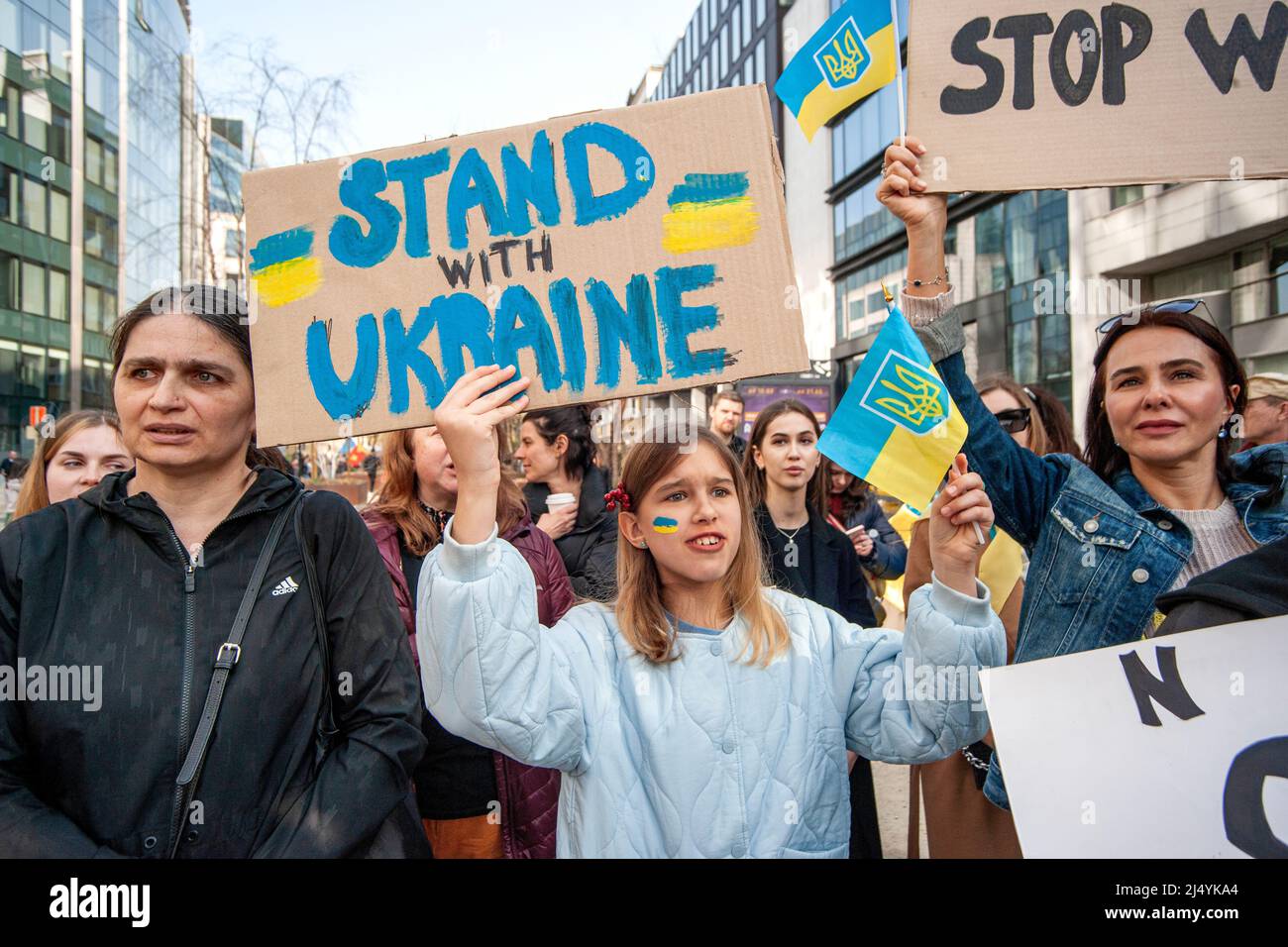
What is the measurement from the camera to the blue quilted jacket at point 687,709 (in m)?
1.58

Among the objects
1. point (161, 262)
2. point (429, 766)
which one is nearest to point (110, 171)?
point (161, 262)

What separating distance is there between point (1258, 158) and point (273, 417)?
217cm

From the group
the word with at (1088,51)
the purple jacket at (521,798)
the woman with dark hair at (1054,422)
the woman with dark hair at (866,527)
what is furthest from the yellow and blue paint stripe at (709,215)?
the woman with dark hair at (866,527)

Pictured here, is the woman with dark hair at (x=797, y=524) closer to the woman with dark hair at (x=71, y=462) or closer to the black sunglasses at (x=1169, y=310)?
the black sunglasses at (x=1169, y=310)

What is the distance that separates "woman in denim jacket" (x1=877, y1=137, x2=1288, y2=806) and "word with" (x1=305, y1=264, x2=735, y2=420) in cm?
56

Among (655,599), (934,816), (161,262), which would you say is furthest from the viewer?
(161,262)

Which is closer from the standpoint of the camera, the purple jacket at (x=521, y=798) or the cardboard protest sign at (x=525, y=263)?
the cardboard protest sign at (x=525, y=263)

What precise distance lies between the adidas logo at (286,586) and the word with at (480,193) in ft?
2.21

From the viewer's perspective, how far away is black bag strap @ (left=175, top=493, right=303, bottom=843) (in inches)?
59.8

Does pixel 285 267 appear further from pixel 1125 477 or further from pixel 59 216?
pixel 59 216

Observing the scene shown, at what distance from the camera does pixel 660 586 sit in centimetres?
202

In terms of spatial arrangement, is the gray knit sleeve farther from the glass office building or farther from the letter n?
the glass office building

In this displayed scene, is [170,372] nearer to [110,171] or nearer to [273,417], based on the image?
[273,417]

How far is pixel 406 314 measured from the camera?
1.80 m
